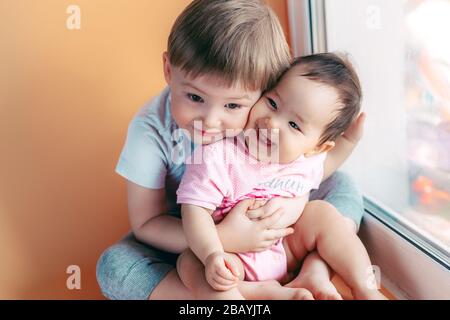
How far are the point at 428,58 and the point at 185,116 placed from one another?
23.8 inches

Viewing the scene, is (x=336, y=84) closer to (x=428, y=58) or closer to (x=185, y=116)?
(x=185, y=116)

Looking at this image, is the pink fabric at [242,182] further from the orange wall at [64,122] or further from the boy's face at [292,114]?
the orange wall at [64,122]

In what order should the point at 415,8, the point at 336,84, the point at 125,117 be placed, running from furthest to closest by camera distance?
the point at 125,117 < the point at 415,8 < the point at 336,84

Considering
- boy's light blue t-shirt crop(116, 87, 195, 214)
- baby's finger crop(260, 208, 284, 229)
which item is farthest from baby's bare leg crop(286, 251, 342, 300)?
boy's light blue t-shirt crop(116, 87, 195, 214)

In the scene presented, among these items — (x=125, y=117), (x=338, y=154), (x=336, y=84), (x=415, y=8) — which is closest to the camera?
(x=336, y=84)

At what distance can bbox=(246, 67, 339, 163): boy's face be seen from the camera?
2.93 feet

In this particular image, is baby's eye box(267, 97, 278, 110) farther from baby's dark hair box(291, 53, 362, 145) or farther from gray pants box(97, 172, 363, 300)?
gray pants box(97, 172, 363, 300)

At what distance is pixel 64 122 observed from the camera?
1307mm

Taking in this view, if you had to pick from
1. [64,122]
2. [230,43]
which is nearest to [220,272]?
[230,43]

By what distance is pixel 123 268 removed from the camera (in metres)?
0.98

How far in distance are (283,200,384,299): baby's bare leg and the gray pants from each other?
105mm

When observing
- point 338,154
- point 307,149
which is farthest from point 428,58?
point 307,149

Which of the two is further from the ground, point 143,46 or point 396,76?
point 143,46

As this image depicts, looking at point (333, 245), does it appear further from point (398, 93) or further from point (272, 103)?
point (398, 93)
